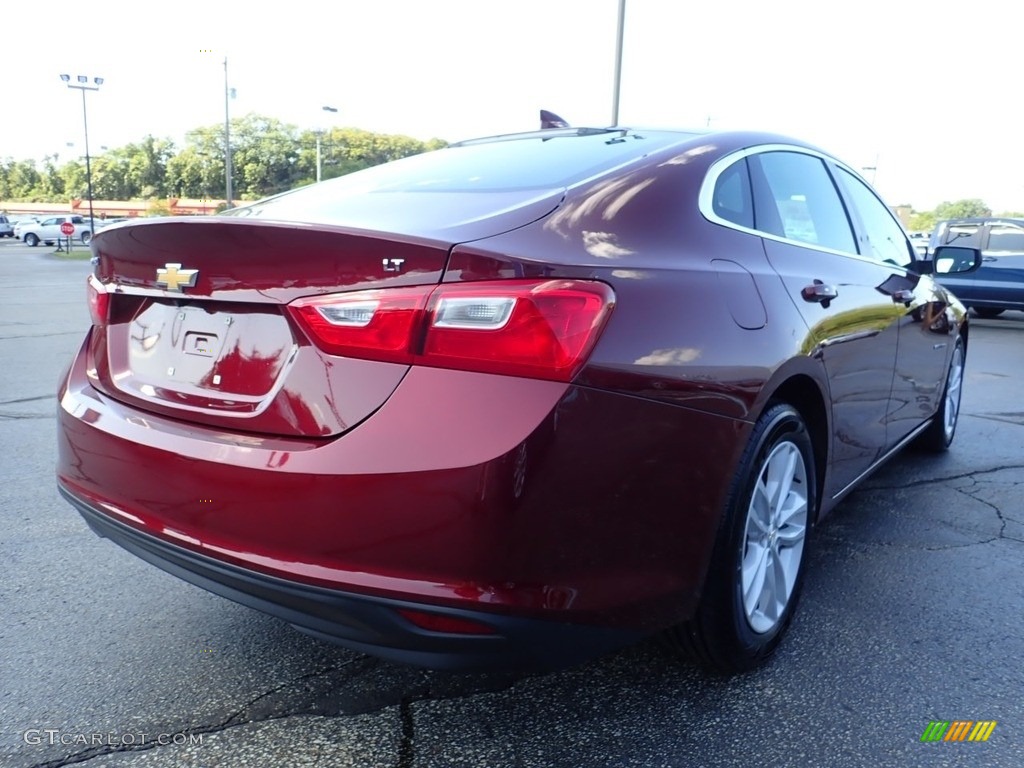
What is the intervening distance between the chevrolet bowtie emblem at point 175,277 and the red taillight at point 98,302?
1.13 feet

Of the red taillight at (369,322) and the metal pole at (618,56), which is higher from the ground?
the metal pole at (618,56)

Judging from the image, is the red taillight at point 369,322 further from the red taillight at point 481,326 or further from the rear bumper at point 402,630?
the rear bumper at point 402,630

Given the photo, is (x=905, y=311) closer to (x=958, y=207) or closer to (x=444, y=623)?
(x=444, y=623)

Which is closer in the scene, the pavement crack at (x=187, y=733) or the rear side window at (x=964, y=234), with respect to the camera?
the pavement crack at (x=187, y=733)

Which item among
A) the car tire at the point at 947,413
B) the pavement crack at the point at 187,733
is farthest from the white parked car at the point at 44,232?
the pavement crack at the point at 187,733

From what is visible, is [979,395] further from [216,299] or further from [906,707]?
[216,299]

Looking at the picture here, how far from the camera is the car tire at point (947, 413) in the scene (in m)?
4.79

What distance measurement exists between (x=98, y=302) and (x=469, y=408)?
1351 mm

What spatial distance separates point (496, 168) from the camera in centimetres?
263

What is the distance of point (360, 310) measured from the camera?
1.79 meters

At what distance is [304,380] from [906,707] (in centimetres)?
182

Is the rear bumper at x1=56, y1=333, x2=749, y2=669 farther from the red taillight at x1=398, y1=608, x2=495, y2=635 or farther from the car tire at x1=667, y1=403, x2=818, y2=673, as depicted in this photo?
the car tire at x1=667, y1=403, x2=818, y2=673

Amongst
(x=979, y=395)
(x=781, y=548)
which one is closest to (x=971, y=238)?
(x=979, y=395)

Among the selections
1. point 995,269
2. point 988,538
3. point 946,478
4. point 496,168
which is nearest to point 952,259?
point 946,478
